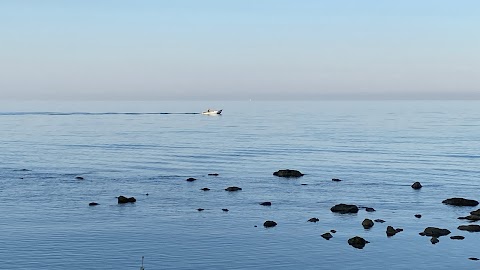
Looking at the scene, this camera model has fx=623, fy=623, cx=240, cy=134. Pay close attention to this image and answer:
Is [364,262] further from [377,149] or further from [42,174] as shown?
[377,149]

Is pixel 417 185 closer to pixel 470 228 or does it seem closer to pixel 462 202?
pixel 462 202

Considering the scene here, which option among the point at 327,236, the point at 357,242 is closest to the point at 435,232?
the point at 357,242

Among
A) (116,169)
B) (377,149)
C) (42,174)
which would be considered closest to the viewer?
(42,174)

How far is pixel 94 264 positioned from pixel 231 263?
481 inches

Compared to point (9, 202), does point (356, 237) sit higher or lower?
lower

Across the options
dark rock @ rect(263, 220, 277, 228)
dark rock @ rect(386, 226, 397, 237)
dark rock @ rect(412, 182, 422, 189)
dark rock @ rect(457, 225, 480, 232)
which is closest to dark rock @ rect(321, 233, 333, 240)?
dark rock @ rect(386, 226, 397, 237)

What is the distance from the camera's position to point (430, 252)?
60.4 metres

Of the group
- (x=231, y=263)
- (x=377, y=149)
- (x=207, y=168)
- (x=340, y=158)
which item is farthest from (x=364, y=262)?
(x=377, y=149)

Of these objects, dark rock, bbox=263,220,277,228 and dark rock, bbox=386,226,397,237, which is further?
dark rock, bbox=263,220,277,228

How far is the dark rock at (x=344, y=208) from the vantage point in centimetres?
7922

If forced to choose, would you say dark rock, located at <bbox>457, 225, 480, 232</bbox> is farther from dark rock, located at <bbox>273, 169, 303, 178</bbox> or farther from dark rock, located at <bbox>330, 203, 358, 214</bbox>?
dark rock, located at <bbox>273, 169, 303, 178</bbox>

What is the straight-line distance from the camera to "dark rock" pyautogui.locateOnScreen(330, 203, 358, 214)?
7922 cm

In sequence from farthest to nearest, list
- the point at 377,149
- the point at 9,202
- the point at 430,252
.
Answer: the point at 377,149 → the point at 9,202 → the point at 430,252

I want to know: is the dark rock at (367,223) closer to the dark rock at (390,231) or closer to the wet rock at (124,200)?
the dark rock at (390,231)
